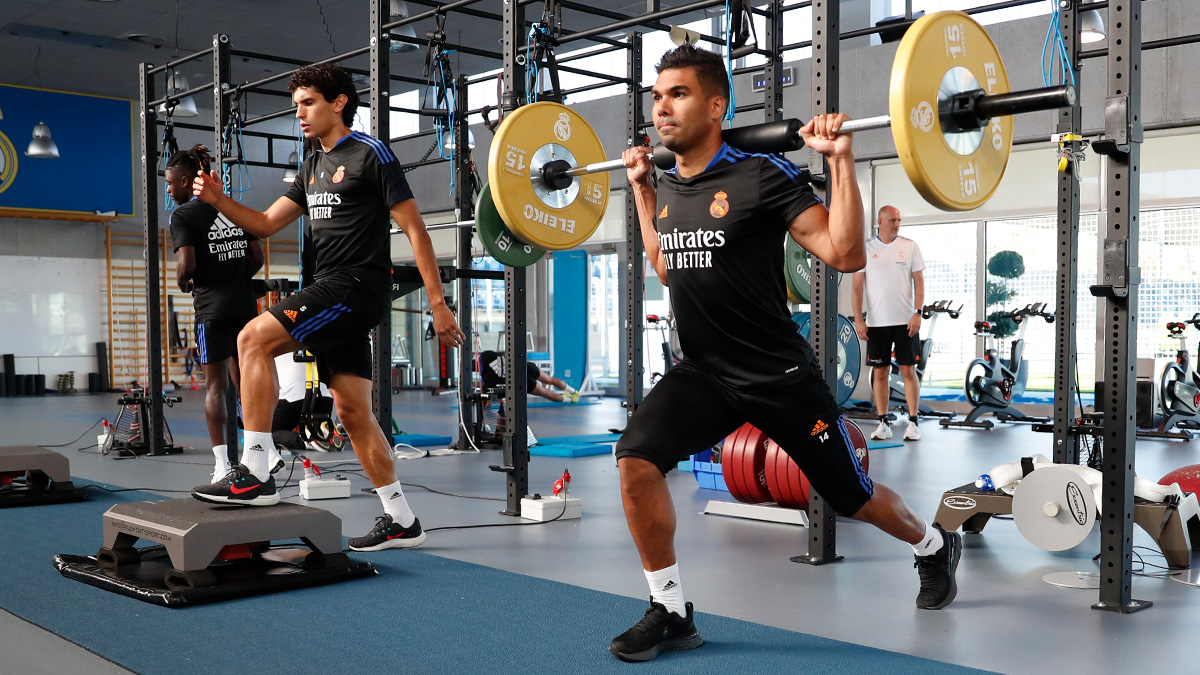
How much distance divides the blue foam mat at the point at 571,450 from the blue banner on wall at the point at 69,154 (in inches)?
405

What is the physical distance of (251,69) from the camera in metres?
12.8

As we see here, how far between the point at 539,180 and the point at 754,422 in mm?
1412

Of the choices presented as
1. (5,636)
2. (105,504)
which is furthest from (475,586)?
(105,504)

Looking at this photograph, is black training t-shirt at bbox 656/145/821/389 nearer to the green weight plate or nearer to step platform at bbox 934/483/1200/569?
step platform at bbox 934/483/1200/569

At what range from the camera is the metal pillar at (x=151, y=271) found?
243 inches

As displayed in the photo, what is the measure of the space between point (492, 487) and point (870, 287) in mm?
3215

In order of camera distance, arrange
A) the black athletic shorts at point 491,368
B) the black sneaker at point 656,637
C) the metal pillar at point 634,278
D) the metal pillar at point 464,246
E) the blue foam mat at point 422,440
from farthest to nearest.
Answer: the black athletic shorts at point 491,368, the blue foam mat at point 422,440, the metal pillar at point 464,246, the metal pillar at point 634,278, the black sneaker at point 656,637

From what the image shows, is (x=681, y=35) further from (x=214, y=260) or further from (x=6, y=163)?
(x=6, y=163)

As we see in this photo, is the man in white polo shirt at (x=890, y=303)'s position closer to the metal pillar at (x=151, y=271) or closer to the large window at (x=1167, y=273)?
the large window at (x=1167, y=273)

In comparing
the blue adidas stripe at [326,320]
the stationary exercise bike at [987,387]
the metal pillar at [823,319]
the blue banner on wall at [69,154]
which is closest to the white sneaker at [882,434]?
the stationary exercise bike at [987,387]

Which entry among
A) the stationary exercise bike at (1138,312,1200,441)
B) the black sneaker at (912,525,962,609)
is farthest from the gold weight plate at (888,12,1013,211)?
the stationary exercise bike at (1138,312,1200,441)

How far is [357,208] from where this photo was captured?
10.6ft

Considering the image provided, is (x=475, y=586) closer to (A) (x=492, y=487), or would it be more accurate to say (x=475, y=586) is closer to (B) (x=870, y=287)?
(A) (x=492, y=487)

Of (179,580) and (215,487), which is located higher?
(215,487)
